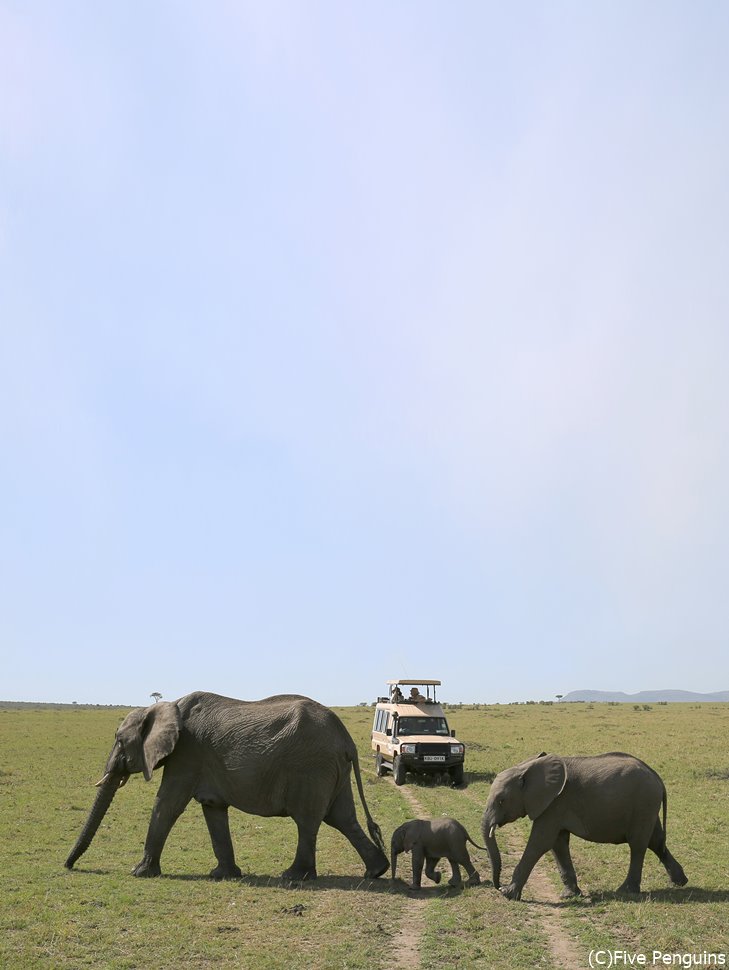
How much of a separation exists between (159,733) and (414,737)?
14.7m

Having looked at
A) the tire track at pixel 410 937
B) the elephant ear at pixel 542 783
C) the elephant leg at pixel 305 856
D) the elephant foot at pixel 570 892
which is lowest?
the tire track at pixel 410 937

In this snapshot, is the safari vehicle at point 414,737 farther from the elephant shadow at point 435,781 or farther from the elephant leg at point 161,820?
the elephant leg at point 161,820

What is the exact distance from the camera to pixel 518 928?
10898mm

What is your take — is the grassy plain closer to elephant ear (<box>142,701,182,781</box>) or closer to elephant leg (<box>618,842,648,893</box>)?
elephant leg (<box>618,842,648,893</box>)

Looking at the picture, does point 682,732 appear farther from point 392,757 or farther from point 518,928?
point 518,928

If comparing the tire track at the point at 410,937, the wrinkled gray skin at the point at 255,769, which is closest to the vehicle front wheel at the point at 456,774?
the wrinkled gray skin at the point at 255,769

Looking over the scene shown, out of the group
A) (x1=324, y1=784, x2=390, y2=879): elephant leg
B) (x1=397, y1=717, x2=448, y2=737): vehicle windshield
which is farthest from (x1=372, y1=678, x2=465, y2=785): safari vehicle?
(x1=324, y1=784, x2=390, y2=879): elephant leg

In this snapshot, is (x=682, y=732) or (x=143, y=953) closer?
(x=143, y=953)

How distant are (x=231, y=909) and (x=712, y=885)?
280 inches

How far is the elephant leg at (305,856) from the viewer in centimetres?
1387

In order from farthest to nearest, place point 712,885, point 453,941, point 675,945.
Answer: point 712,885
point 453,941
point 675,945

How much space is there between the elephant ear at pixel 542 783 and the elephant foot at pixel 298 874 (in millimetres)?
3603

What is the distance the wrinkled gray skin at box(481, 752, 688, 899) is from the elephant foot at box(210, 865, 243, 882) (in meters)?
4.33

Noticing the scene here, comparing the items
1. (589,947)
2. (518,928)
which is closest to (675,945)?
(589,947)
